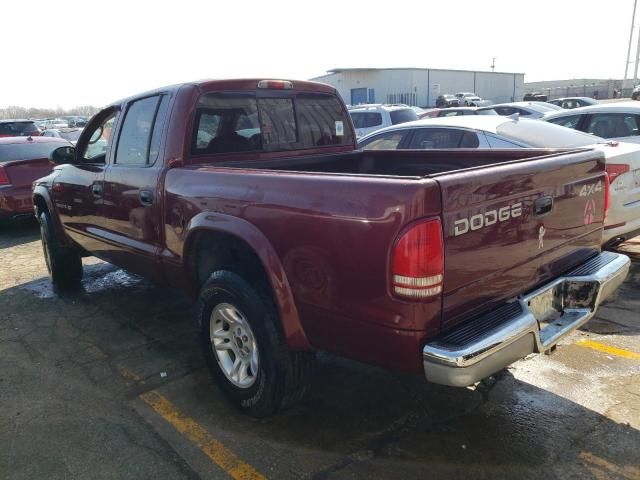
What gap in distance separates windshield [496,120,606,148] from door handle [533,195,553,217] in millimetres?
3145

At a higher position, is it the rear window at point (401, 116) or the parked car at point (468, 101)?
the rear window at point (401, 116)

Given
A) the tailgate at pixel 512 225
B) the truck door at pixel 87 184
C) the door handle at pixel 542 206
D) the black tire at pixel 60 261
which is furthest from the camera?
the black tire at pixel 60 261

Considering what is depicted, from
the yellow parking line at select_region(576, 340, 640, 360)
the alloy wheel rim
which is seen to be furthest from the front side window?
the alloy wheel rim

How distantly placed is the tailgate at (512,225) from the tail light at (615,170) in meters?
1.95

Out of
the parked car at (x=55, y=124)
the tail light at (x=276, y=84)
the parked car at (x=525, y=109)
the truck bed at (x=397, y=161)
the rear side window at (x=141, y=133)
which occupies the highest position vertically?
the tail light at (x=276, y=84)

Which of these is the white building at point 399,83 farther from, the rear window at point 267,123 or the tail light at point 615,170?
the rear window at point 267,123

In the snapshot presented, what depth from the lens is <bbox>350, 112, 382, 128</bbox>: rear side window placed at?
1384cm

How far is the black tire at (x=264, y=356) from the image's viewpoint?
9.48 feet

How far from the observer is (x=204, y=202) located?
318cm

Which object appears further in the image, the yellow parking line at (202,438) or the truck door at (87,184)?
the truck door at (87,184)

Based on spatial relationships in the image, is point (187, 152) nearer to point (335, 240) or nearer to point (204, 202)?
point (204, 202)

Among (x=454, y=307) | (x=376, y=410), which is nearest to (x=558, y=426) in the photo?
(x=376, y=410)

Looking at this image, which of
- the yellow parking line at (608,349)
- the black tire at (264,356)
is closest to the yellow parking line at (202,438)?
the black tire at (264,356)

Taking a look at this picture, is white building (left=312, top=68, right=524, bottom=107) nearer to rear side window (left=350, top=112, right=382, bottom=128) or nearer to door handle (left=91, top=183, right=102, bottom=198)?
rear side window (left=350, top=112, right=382, bottom=128)
